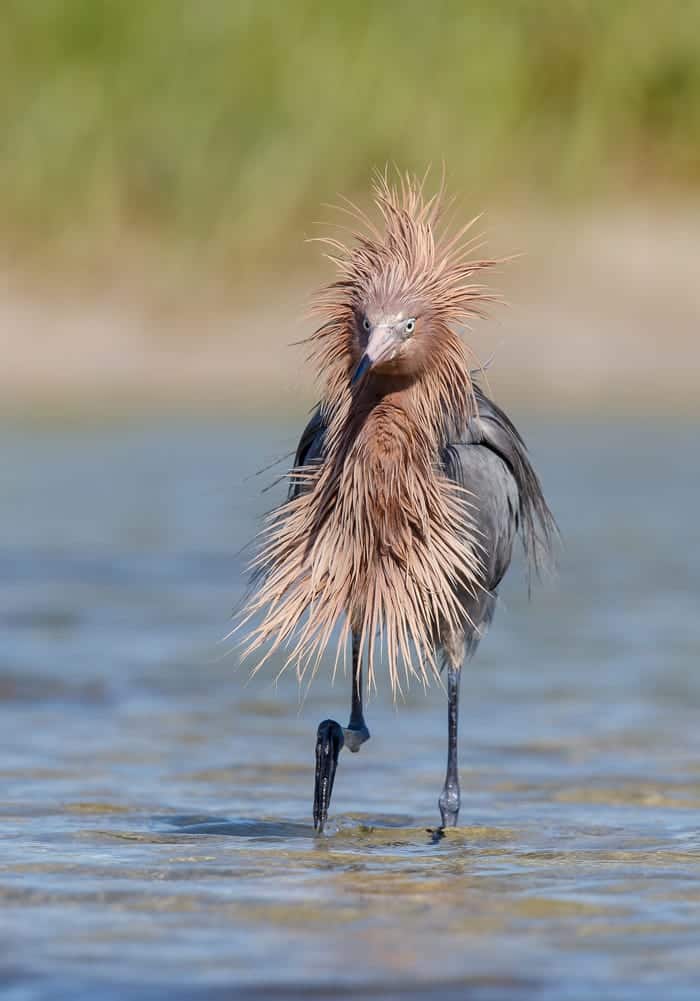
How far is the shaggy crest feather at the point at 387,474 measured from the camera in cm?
538

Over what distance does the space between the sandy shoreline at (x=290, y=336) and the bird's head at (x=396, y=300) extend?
10093 millimetres

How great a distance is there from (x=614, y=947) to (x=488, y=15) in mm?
14299

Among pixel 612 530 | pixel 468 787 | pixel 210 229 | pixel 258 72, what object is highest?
pixel 258 72

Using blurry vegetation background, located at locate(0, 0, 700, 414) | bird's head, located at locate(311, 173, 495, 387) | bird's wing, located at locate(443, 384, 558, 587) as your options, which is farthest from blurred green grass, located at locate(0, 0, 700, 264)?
bird's head, located at locate(311, 173, 495, 387)

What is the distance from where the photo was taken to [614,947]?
13.1 ft

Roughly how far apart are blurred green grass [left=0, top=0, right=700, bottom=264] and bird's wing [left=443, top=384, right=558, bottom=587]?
11006 mm

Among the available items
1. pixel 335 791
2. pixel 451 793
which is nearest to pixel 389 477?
pixel 451 793

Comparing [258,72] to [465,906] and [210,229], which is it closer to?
[210,229]

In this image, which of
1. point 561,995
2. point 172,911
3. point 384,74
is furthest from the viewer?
point 384,74

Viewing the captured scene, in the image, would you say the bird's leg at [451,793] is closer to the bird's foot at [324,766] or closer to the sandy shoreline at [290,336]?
the bird's foot at [324,766]

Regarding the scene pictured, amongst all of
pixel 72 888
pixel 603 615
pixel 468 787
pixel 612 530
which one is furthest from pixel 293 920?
pixel 612 530

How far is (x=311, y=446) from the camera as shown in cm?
577

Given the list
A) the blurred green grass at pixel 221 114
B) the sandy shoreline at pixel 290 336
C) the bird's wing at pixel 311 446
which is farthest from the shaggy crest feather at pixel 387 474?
the blurred green grass at pixel 221 114

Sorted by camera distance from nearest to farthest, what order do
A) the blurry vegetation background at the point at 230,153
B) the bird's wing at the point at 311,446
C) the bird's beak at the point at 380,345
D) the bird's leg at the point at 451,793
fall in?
the bird's beak at the point at 380,345 → the bird's leg at the point at 451,793 → the bird's wing at the point at 311,446 → the blurry vegetation background at the point at 230,153
